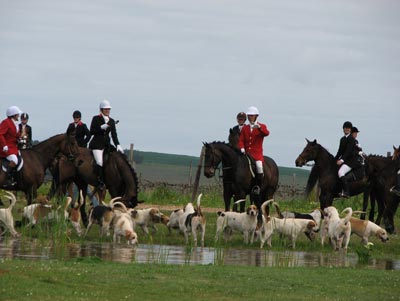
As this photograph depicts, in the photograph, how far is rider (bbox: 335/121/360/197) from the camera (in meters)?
26.0

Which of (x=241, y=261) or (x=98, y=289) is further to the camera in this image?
(x=241, y=261)

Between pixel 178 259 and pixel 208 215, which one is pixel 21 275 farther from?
pixel 208 215

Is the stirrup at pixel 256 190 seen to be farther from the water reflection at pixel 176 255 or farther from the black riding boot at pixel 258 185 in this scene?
the water reflection at pixel 176 255

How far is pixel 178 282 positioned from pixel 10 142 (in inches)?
392

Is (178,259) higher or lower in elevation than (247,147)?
lower

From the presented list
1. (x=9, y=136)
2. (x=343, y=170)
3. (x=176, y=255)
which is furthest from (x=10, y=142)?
(x=343, y=170)

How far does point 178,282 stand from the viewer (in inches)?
539

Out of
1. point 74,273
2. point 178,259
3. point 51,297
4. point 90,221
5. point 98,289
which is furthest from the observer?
point 90,221

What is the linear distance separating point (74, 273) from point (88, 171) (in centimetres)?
1165

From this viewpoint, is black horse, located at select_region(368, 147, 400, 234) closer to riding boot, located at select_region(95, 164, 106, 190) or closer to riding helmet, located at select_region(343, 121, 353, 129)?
riding helmet, located at select_region(343, 121, 353, 129)

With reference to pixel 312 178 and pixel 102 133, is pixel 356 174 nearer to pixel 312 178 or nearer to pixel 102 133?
pixel 312 178

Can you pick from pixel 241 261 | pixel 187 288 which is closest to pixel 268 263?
pixel 241 261

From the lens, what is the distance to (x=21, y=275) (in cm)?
1322

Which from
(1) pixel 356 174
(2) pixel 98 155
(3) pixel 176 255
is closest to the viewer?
(3) pixel 176 255
